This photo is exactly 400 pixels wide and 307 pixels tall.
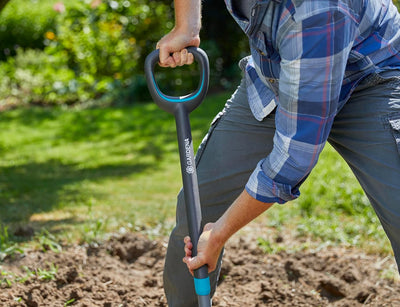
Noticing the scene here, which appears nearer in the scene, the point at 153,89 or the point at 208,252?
the point at 208,252

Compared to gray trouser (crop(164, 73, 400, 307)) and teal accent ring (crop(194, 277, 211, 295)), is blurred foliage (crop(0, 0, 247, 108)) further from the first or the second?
teal accent ring (crop(194, 277, 211, 295))

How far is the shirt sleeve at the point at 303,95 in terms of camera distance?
1.70 metres

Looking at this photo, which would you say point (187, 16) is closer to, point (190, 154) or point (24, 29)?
point (190, 154)

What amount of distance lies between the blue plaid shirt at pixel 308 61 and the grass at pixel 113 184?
189 centimetres

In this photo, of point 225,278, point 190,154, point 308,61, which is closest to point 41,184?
point 225,278

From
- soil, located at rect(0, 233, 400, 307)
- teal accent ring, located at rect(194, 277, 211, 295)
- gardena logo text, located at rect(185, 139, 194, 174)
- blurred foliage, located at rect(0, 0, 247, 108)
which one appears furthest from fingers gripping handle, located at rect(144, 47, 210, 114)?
blurred foliage, located at rect(0, 0, 247, 108)

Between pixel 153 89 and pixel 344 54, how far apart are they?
2.46ft

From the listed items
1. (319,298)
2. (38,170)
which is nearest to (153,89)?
(319,298)

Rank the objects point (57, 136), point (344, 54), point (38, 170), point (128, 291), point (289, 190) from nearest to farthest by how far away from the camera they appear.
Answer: point (344, 54) < point (289, 190) < point (128, 291) < point (38, 170) < point (57, 136)

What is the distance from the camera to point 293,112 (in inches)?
70.4

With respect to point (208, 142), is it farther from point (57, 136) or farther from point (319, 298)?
point (57, 136)

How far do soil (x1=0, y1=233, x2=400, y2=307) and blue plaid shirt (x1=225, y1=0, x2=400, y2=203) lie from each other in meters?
1.29

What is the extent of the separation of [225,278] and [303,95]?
172 centimetres

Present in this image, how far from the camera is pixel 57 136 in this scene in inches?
270
